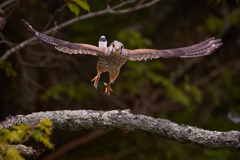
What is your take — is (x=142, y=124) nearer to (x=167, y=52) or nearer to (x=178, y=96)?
(x=167, y=52)

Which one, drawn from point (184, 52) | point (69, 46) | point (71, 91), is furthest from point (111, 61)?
point (71, 91)

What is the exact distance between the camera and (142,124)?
2738 millimetres

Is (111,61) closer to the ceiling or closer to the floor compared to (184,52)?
closer to the floor

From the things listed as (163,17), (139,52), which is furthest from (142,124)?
(163,17)

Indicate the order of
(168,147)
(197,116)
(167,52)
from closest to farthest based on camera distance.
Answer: (167,52) → (168,147) → (197,116)

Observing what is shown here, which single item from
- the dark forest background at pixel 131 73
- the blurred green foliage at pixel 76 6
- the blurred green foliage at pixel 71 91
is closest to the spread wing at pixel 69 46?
the blurred green foliage at pixel 76 6

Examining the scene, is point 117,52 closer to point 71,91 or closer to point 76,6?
point 76,6

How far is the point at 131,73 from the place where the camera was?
6.29 m

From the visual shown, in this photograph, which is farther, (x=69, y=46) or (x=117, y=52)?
(x=117, y=52)

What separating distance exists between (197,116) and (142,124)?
248 inches

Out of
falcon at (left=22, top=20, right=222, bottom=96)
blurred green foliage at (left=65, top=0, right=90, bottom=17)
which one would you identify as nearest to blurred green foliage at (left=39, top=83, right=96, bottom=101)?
falcon at (left=22, top=20, right=222, bottom=96)

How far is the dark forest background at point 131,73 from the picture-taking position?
5.68 m

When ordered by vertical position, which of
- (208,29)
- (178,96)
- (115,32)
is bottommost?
(178,96)

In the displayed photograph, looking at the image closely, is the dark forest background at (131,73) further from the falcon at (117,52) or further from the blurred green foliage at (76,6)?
the blurred green foliage at (76,6)
